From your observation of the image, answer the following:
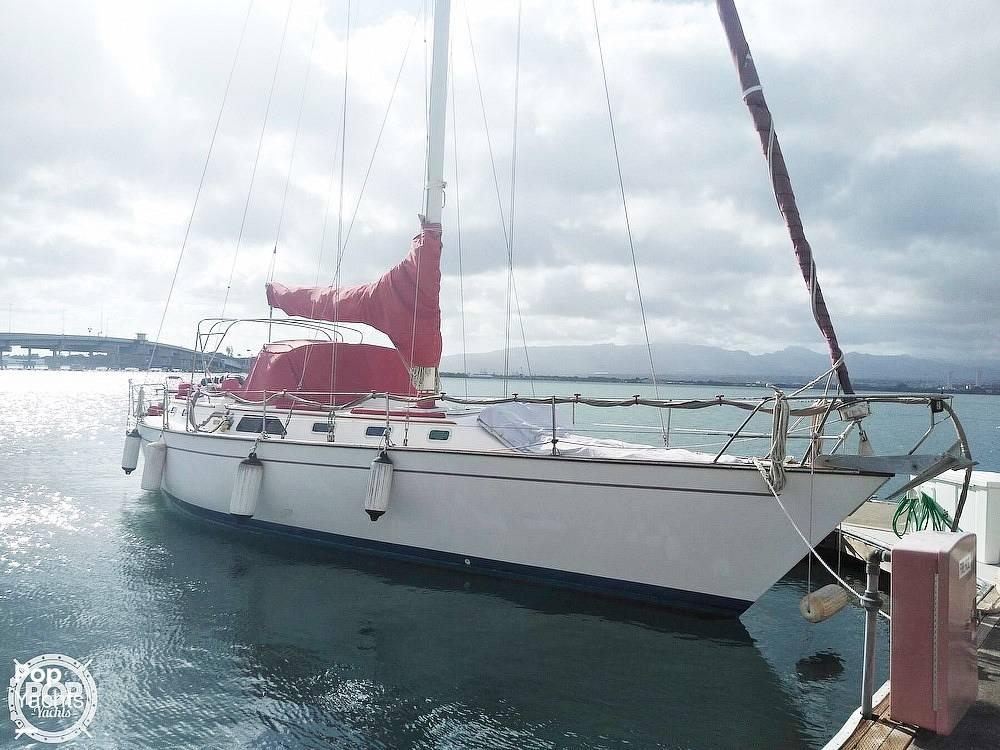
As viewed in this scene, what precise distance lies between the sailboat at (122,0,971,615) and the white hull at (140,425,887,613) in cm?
2

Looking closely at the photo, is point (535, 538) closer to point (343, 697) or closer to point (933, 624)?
point (343, 697)

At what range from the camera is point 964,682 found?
3863 mm

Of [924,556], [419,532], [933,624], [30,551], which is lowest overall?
[30,551]

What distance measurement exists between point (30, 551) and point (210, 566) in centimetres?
303

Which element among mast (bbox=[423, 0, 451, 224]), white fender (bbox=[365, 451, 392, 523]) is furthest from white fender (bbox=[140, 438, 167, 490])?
mast (bbox=[423, 0, 451, 224])

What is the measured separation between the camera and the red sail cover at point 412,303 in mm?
10438

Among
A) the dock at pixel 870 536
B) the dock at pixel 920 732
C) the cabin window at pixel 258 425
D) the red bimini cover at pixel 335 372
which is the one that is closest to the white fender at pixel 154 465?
the red bimini cover at pixel 335 372

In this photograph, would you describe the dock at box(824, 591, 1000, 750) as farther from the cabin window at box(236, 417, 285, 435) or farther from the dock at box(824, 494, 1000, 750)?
the cabin window at box(236, 417, 285, 435)

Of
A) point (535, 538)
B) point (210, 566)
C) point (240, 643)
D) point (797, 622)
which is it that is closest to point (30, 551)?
point (210, 566)

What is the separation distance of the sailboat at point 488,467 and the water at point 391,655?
54 cm

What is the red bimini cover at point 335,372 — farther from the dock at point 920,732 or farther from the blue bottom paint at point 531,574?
the dock at point 920,732

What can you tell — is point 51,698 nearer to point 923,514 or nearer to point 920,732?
point 920,732

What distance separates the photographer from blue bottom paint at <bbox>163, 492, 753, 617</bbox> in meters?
6.94

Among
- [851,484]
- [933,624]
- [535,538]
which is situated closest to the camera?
[933,624]
